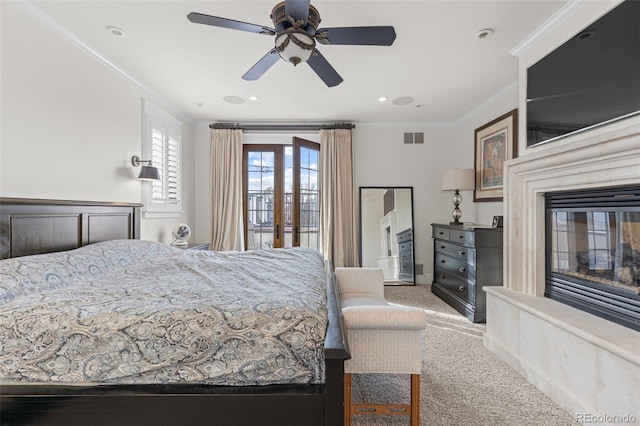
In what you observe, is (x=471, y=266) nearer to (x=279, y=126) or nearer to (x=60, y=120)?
(x=279, y=126)

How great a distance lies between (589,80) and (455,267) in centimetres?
236

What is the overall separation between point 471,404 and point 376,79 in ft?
9.89

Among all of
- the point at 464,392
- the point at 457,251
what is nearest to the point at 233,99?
the point at 457,251

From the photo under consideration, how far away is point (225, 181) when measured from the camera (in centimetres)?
460

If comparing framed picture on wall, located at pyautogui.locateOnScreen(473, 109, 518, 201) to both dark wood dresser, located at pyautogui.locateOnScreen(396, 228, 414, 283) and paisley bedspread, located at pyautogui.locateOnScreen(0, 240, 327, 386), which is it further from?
paisley bedspread, located at pyautogui.locateOnScreen(0, 240, 327, 386)

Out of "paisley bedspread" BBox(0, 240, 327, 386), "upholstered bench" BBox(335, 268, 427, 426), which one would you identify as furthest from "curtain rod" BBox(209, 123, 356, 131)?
"paisley bedspread" BBox(0, 240, 327, 386)

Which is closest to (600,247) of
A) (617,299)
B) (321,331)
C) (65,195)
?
(617,299)

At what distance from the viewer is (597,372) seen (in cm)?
159

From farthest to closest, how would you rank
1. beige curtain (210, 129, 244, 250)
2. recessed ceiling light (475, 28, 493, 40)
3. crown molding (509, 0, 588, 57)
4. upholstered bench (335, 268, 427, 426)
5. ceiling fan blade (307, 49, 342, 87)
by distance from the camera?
beige curtain (210, 129, 244, 250) → recessed ceiling light (475, 28, 493, 40) → ceiling fan blade (307, 49, 342, 87) → crown molding (509, 0, 588, 57) → upholstered bench (335, 268, 427, 426)

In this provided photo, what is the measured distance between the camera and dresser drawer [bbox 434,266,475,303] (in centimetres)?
331

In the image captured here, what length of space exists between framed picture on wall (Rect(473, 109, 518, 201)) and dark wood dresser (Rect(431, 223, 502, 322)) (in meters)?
0.68

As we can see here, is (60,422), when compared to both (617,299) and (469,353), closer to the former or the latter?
(469,353)

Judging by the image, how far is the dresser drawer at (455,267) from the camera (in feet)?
10.9

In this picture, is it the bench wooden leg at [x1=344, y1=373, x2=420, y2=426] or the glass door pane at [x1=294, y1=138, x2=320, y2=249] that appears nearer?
the bench wooden leg at [x1=344, y1=373, x2=420, y2=426]
